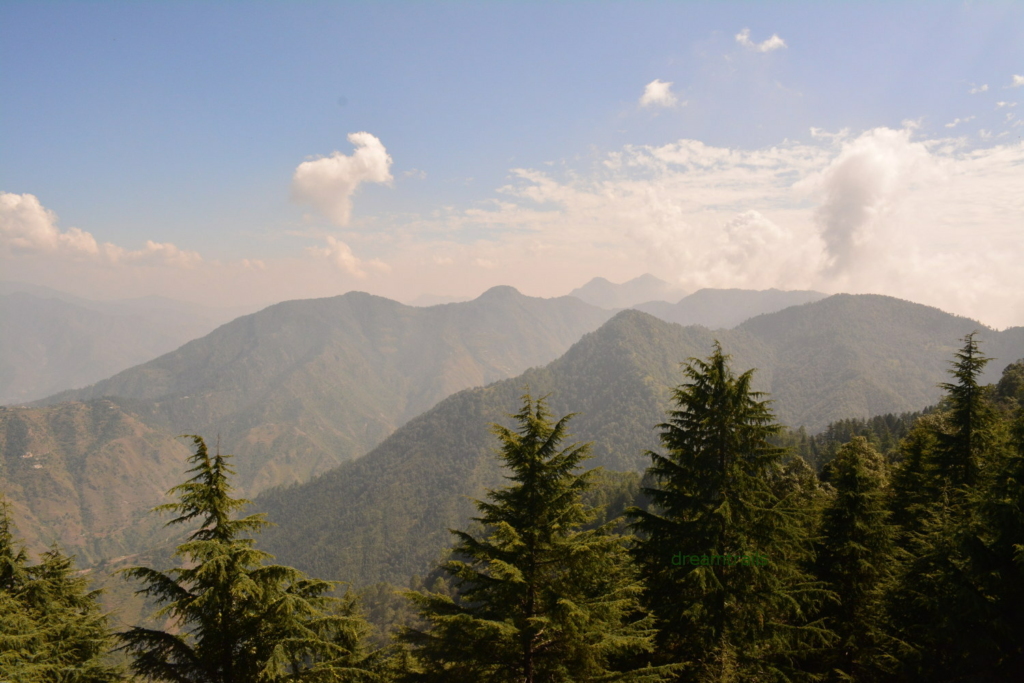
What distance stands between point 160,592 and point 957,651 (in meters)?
19.7

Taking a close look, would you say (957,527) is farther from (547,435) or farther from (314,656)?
(314,656)

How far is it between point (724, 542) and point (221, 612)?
13198mm

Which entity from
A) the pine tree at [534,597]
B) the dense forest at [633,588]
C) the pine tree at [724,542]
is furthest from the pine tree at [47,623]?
the pine tree at [724,542]

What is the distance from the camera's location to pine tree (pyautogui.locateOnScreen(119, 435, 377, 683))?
36.6 feet

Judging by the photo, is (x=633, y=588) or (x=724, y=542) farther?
(x=724, y=542)

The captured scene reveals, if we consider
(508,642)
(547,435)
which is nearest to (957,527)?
(547,435)

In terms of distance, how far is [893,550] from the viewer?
54.1 feet

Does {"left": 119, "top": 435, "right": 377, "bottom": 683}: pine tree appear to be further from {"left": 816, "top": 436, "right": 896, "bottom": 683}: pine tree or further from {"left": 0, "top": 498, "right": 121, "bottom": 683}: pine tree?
{"left": 816, "top": 436, "right": 896, "bottom": 683}: pine tree

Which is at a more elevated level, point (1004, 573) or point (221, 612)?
point (221, 612)

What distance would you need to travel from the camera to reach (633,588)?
1179 centimetres

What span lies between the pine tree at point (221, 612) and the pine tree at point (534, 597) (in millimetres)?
2902
